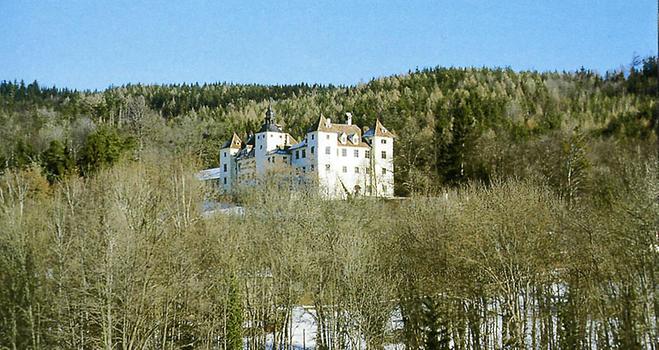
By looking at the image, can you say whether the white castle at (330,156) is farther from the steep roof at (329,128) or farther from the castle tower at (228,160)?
the castle tower at (228,160)

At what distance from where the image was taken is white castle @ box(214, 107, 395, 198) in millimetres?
52562

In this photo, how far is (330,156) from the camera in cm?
5428

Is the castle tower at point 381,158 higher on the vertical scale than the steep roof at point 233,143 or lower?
lower

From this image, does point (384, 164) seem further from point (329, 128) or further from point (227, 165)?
point (227, 165)

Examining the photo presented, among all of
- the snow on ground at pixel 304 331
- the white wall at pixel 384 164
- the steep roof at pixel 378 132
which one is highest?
the steep roof at pixel 378 132

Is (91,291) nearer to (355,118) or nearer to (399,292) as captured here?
(399,292)

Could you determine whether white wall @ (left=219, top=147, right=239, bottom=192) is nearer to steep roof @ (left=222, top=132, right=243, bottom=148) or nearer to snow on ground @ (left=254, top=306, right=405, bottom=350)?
steep roof @ (left=222, top=132, right=243, bottom=148)

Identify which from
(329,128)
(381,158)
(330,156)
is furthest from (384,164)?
(329,128)

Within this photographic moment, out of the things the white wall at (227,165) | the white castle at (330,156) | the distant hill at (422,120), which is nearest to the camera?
the distant hill at (422,120)

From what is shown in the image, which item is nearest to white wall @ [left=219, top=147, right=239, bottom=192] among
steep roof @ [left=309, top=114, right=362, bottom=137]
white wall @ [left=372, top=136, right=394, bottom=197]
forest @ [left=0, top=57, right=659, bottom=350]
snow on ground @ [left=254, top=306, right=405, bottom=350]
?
steep roof @ [left=309, top=114, right=362, bottom=137]

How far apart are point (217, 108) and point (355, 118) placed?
127 feet

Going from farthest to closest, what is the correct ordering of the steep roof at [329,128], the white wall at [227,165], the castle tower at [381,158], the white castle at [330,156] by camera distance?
the white wall at [227,165] → the steep roof at [329,128] → the white castle at [330,156] → the castle tower at [381,158]

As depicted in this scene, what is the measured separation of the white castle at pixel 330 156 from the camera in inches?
2069

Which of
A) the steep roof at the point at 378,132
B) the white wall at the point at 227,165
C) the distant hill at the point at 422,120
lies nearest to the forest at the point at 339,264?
the distant hill at the point at 422,120
